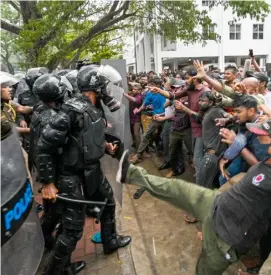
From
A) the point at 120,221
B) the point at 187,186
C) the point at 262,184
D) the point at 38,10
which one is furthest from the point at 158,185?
the point at 38,10

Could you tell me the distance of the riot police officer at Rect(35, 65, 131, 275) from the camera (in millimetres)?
2670

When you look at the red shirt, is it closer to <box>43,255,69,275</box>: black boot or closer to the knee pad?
the knee pad

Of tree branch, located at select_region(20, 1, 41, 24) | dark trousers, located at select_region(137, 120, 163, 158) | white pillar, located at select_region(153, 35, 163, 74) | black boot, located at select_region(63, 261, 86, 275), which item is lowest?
black boot, located at select_region(63, 261, 86, 275)

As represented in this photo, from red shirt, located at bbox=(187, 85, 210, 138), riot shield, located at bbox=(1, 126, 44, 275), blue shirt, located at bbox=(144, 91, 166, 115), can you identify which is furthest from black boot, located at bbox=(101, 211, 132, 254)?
blue shirt, located at bbox=(144, 91, 166, 115)

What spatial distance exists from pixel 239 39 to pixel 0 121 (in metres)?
26.5

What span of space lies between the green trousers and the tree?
7169 mm

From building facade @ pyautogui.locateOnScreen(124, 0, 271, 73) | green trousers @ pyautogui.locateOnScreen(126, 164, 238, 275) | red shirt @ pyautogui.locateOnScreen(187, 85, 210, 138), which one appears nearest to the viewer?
green trousers @ pyautogui.locateOnScreen(126, 164, 238, 275)

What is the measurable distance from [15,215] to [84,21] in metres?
10.7

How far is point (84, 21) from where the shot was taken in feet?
36.3

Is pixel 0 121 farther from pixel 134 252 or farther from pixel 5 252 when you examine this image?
pixel 134 252

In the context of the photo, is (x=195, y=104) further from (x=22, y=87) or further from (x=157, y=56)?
(x=157, y=56)

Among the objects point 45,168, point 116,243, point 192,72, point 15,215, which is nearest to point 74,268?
point 116,243

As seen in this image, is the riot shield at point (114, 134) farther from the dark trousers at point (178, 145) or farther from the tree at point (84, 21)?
the tree at point (84, 21)

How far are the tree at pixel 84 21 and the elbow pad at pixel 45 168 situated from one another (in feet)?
21.6
